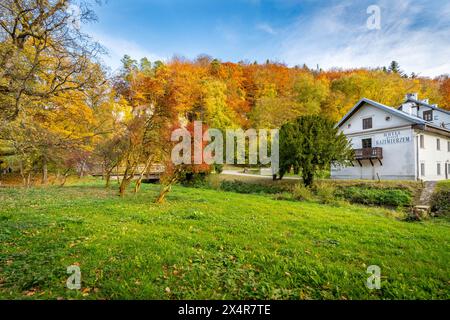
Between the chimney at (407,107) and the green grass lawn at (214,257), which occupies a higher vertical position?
the chimney at (407,107)

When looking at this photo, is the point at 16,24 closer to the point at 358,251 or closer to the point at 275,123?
the point at 358,251

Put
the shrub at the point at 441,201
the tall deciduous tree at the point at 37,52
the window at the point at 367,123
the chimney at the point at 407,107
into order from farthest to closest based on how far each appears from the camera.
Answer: the chimney at the point at 407,107 < the window at the point at 367,123 < the shrub at the point at 441,201 < the tall deciduous tree at the point at 37,52

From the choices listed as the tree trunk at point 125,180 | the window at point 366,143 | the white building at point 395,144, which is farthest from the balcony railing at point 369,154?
the tree trunk at point 125,180

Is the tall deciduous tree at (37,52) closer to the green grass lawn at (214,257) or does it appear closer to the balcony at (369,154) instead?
the green grass lawn at (214,257)

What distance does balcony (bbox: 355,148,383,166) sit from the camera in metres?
21.8

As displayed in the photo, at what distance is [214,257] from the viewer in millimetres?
4586

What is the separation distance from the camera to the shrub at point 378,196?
14.7 meters

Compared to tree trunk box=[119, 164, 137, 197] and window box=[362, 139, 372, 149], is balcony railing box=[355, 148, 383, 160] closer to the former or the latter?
window box=[362, 139, 372, 149]

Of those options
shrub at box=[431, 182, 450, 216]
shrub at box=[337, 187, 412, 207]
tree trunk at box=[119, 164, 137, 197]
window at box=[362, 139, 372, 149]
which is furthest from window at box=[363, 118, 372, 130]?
tree trunk at box=[119, 164, 137, 197]

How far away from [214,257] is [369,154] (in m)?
23.3

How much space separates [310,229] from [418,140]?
820 inches

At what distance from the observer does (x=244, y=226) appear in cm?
690
